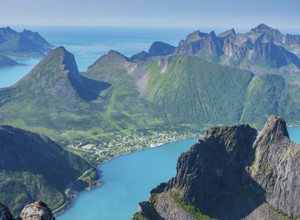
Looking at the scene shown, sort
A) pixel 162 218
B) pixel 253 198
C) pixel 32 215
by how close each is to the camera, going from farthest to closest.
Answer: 1. pixel 253 198
2. pixel 162 218
3. pixel 32 215

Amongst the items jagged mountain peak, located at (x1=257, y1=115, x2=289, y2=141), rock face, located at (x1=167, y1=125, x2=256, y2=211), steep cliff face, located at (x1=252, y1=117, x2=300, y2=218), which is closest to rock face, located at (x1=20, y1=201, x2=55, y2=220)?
rock face, located at (x1=167, y1=125, x2=256, y2=211)

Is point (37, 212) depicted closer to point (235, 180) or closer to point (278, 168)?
point (235, 180)

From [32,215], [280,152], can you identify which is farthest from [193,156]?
[32,215]

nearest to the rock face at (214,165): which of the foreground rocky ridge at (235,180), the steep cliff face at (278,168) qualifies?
the foreground rocky ridge at (235,180)

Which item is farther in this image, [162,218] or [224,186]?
[224,186]

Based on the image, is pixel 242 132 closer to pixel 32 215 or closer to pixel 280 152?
pixel 280 152

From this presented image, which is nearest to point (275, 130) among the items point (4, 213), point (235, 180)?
point (235, 180)

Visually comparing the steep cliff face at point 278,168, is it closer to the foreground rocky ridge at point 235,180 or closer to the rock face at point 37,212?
the foreground rocky ridge at point 235,180

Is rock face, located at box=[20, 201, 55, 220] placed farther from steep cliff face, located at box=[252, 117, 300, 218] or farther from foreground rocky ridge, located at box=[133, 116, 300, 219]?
steep cliff face, located at box=[252, 117, 300, 218]

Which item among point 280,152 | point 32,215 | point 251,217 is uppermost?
point 32,215
